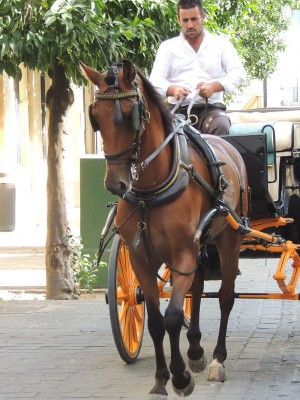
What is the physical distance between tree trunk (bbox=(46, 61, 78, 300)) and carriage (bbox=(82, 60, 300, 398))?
3.91m

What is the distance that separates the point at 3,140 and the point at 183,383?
Result: 16.7 m

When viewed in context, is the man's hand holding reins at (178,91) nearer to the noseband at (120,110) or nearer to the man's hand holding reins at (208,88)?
the man's hand holding reins at (208,88)

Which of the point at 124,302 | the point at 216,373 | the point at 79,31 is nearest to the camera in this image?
the point at 216,373

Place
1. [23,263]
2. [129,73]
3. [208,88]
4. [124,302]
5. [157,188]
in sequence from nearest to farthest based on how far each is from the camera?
[129,73] < [157,188] < [208,88] < [124,302] < [23,263]

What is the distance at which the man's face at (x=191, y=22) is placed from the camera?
843 centimetres

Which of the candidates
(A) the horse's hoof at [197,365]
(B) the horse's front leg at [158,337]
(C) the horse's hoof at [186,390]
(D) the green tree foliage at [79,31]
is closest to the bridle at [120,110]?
(B) the horse's front leg at [158,337]

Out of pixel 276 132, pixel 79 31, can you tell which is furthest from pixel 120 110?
pixel 79 31

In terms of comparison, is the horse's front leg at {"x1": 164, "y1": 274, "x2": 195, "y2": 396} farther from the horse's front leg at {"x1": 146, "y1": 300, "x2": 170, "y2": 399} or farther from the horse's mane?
the horse's mane

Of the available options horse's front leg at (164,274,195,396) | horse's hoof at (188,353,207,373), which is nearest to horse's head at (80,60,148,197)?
horse's front leg at (164,274,195,396)

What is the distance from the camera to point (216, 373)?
7832 mm

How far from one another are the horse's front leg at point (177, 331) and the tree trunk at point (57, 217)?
6050mm

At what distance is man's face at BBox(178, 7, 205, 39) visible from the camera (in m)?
8.43

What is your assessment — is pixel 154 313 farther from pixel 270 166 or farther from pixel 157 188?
pixel 270 166

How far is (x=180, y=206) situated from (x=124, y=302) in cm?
196
